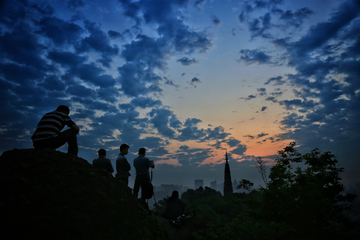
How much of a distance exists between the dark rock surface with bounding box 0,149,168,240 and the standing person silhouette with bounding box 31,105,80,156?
24 centimetres

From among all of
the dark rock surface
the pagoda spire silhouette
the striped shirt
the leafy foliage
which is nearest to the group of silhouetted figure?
the striped shirt

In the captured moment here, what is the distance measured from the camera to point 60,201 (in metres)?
3.57

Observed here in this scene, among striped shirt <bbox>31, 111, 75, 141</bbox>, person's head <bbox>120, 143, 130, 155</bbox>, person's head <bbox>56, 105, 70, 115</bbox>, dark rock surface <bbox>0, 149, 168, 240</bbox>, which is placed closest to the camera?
dark rock surface <bbox>0, 149, 168, 240</bbox>

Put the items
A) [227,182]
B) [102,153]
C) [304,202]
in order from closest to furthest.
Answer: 1. [102,153]
2. [304,202]
3. [227,182]

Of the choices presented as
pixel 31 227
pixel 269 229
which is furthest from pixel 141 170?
pixel 269 229

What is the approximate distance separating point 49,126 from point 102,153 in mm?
3040

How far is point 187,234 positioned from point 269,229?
13.3ft

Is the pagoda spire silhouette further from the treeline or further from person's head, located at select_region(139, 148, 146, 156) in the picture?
person's head, located at select_region(139, 148, 146, 156)

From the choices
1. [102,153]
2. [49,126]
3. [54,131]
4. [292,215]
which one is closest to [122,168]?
[102,153]

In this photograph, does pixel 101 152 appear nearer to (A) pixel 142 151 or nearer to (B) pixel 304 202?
(A) pixel 142 151

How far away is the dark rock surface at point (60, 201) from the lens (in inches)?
128

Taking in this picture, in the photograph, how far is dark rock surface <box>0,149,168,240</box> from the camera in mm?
3240

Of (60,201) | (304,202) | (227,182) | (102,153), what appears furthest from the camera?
(227,182)

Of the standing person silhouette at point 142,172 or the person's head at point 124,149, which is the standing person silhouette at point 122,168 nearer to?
the person's head at point 124,149
